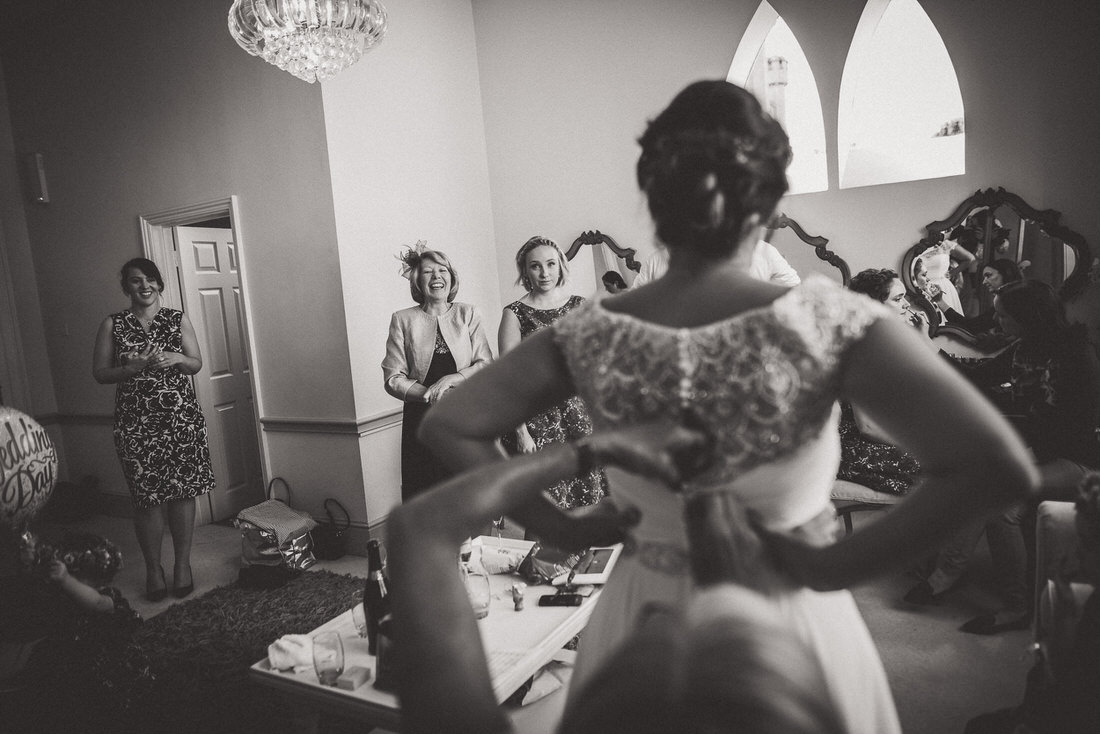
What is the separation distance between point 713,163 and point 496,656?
145cm

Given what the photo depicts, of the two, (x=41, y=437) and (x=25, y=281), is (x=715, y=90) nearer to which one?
(x=41, y=437)

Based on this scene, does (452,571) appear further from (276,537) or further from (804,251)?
(804,251)

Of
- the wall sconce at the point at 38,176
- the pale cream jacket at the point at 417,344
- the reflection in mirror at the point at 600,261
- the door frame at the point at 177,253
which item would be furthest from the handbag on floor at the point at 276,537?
the wall sconce at the point at 38,176

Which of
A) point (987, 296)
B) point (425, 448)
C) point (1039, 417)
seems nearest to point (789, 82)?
point (987, 296)

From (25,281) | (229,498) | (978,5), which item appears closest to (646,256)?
(978,5)

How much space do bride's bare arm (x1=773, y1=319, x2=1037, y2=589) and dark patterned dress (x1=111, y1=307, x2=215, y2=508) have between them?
3455 millimetres

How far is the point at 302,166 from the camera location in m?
3.77

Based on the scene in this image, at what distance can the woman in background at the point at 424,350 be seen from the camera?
10.6ft

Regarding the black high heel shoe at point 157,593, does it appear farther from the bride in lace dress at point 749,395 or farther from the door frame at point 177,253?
the bride in lace dress at point 749,395

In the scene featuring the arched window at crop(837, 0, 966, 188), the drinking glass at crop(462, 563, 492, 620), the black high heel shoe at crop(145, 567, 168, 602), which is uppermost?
the arched window at crop(837, 0, 966, 188)

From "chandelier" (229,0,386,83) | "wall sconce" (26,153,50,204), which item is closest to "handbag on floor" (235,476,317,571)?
"chandelier" (229,0,386,83)

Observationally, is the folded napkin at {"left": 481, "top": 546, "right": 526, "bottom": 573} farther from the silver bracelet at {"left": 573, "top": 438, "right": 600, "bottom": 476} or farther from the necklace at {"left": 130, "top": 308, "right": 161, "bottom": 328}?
the necklace at {"left": 130, "top": 308, "right": 161, "bottom": 328}

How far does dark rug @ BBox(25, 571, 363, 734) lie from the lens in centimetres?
225

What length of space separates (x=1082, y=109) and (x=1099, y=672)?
3.30 metres
